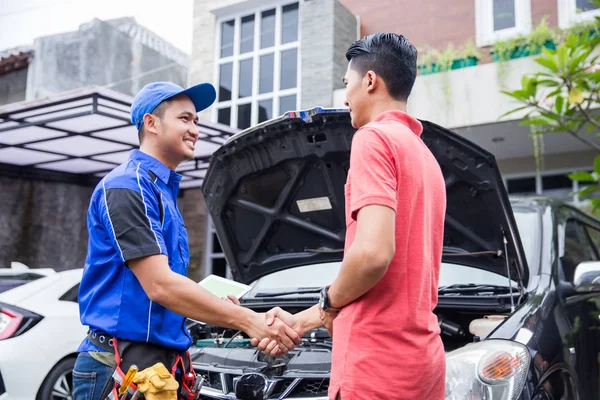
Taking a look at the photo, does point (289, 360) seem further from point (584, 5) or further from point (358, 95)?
point (584, 5)

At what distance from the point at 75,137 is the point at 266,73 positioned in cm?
457

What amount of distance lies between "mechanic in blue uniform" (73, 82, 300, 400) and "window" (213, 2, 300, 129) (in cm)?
1000

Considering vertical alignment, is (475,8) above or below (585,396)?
above

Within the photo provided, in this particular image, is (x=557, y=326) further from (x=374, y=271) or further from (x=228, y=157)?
(x=228, y=157)

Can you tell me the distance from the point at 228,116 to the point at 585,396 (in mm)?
10900

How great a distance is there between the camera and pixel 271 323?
2279 mm

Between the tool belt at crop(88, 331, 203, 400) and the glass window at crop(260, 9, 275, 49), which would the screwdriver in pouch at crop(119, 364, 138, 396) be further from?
the glass window at crop(260, 9, 275, 49)

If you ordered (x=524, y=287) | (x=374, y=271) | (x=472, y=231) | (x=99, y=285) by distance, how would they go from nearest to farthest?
(x=374, y=271)
(x=99, y=285)
(x=524, y=287)
(x=472, y=231)

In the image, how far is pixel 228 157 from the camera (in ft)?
11.0

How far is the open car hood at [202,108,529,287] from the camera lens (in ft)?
9.22

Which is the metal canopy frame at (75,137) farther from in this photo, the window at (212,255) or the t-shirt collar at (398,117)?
the t-shirt collar at (398,117)

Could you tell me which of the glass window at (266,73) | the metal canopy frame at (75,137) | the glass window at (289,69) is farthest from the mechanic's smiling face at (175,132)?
the glass window at (266,73)

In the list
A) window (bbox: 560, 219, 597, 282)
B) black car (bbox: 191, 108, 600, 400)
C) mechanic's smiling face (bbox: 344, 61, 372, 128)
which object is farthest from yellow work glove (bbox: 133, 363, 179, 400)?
window (bbox: 560, 219, 597, 282)

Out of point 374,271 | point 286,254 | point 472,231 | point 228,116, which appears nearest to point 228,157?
point 286,254
